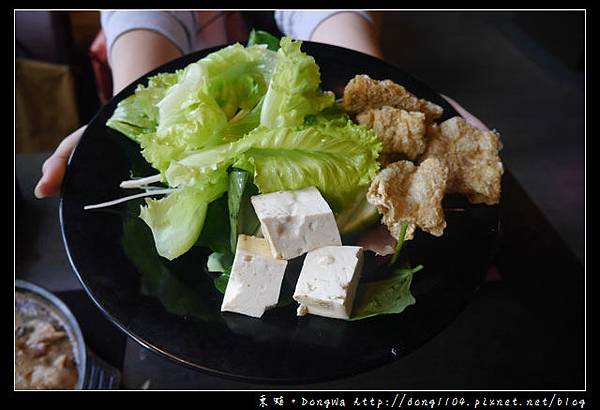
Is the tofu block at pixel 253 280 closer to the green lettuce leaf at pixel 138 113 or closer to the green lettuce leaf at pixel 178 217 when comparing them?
the green lettuce leaf at pixel 178 217

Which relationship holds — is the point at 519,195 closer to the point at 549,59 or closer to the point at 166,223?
the point at 166,223

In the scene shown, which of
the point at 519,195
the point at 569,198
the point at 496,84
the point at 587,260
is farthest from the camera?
the point at 496,84

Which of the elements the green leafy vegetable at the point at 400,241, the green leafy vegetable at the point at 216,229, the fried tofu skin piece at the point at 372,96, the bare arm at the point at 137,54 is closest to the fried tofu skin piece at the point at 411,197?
the green leafy vegetable at the point at 400,241

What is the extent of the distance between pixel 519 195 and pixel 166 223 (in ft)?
3.77

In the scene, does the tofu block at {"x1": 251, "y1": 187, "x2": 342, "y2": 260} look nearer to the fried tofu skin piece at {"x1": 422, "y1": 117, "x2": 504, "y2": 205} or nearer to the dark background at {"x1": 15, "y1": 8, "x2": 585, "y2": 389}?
the fried tofu skin piece at {"x1": 422, "y1": 117, "x2": 504, "y2": 205}

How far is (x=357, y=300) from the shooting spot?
2.92ft

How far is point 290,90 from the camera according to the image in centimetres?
98

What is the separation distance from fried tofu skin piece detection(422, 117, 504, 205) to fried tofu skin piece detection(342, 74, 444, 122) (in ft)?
0.26

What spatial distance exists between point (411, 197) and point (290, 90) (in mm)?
304

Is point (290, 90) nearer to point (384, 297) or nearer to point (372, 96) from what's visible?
point (372, 96)

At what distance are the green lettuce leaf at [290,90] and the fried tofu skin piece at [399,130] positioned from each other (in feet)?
0.40

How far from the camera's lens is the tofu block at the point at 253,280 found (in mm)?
856

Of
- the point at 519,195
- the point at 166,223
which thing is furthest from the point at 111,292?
the point at 519,195

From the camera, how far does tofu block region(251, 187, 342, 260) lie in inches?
34.6
